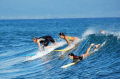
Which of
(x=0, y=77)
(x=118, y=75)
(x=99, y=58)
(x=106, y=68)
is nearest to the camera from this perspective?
(x=118, y=75)

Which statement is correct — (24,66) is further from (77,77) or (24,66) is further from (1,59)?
(77,77)

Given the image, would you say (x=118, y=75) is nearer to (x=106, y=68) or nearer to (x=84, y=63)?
(x=106, y=68)

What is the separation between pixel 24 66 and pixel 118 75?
602cm

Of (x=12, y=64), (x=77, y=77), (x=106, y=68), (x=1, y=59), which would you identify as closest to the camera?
(x=77, y=77)

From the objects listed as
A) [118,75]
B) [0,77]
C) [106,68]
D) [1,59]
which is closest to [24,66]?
[0,77]

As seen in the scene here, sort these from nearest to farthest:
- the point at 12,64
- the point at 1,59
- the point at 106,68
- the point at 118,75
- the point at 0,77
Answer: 1. the point at 118,75
2. the point at 106,68
3. the point at 0,77
4. the point at 12,64
5. the point at 1,59

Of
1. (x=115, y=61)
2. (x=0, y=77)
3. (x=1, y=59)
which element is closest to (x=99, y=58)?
(x=115, y=61)

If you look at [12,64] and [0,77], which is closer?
[0,77]

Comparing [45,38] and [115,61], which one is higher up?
[45,38]

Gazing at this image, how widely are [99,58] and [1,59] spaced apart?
7.36m

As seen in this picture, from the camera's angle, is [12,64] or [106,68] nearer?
[106,68]

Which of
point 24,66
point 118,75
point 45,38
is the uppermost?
point 45,38

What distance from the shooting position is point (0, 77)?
9086mm

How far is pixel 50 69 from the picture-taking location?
31.8 feet
